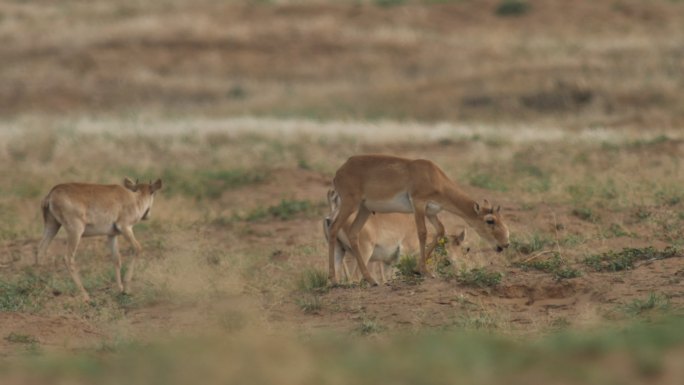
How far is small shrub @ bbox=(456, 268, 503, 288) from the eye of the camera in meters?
14.4

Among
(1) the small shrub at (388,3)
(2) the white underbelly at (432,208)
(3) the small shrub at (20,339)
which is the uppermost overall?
(1) the small shrub at (388,3)

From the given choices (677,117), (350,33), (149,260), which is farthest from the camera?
(350,33)

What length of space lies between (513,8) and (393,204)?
44256 millimetres

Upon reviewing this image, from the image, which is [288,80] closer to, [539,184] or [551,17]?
[551,17]

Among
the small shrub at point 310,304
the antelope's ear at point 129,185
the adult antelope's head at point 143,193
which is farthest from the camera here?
the antelope's ear at point 129,185

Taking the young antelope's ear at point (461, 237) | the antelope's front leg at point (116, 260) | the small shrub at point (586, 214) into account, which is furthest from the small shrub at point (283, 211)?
the young antelope's ear at point (461, 237)

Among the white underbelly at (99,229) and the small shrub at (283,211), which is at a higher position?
the white underbelly at (99,229)

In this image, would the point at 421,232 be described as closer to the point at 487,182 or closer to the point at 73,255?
the point at 73,255

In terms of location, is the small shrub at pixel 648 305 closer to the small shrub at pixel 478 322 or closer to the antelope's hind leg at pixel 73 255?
the small shrub at pixel 478 322

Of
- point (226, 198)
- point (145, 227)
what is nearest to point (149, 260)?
point (145, 227)

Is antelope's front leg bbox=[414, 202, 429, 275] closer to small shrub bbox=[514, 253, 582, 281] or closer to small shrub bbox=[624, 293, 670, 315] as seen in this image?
small shrub bbox=[514, 253, 582, 281]

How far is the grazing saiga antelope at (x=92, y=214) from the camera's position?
16875 millimetres

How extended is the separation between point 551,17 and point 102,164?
33177mm

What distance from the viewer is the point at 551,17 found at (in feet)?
191
